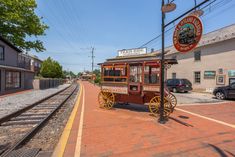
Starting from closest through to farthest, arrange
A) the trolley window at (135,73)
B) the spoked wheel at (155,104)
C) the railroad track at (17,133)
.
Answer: the railroad track at (17,133)
the spoked wheel at (155,104)
the trolley window at (135,73)

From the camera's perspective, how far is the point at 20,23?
25453 mm

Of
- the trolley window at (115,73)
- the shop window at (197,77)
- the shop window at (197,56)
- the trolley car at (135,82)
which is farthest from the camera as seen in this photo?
the shop window at (197,56)

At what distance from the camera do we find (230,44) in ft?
66.9

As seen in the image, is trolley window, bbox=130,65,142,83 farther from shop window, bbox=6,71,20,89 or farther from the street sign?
shop window, bbox=6,71,20,89

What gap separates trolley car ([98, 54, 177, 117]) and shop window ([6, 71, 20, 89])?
16084mm

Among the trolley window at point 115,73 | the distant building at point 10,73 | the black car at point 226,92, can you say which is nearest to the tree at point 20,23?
the distant building at point 10,73

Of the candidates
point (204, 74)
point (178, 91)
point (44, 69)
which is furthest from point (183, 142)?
point (44, 69)

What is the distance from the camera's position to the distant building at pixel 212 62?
66.9 feet

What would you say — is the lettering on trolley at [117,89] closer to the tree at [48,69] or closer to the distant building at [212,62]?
the distant building at [212,62]

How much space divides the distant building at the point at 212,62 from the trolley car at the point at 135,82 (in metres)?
9.37

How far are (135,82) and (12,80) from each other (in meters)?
19.8

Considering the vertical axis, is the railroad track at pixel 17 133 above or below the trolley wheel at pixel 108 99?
below

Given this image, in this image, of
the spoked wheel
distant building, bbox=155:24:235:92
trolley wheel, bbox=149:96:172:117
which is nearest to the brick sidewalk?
trolley wheel, bbox=149:96:172:117

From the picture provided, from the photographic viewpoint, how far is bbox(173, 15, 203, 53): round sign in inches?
252
